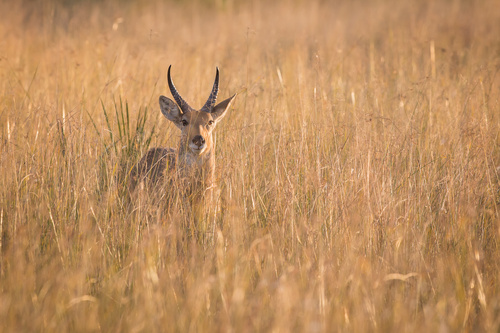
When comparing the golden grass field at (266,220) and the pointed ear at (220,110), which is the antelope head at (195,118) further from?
the golden grass field at (266,220)

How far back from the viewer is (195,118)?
5.36 meters

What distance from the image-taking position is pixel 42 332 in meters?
2.86

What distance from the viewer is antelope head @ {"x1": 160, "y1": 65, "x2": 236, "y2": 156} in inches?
205

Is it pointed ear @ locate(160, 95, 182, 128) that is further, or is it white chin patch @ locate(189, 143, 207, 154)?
pointed ear @ locate(160, 95, 182, 128)

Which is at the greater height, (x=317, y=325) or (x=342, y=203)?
(x=342, y=203)

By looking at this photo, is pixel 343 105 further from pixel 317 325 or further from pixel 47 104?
pixel 317 325

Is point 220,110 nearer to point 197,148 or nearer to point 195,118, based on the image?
point 195,118

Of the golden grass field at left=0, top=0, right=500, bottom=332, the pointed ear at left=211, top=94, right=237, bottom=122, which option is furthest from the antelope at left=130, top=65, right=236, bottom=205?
the golden grass field at left=0, top=0, right=500, bottom=332

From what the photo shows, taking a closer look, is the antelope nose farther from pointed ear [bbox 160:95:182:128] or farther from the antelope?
pointed ear [bbox 160:95:182:128]

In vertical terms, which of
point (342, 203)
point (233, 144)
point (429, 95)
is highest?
point (429, 95)

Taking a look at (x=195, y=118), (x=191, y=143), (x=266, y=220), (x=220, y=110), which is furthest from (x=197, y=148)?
(x=266, y=220)

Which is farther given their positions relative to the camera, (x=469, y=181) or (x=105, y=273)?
(x=469, y=181)

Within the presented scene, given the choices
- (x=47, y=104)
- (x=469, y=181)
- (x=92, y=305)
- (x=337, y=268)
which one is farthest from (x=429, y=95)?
(x=92, y=305)

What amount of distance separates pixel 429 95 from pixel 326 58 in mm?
2619
